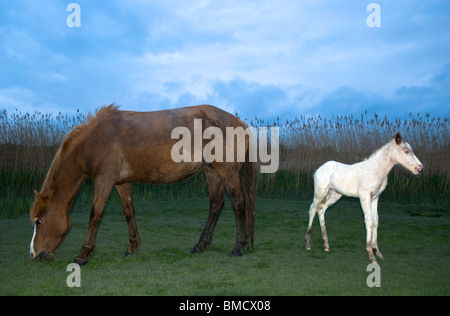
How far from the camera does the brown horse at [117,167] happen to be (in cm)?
432

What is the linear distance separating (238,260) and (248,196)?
0.83m

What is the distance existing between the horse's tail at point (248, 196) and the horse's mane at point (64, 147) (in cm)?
167

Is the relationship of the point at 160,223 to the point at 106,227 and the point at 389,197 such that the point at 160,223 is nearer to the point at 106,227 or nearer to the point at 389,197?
the point at 106,227

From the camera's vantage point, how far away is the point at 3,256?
4527 millimetres

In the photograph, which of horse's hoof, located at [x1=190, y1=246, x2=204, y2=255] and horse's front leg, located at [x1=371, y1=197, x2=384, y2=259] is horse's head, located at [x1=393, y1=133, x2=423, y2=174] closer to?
horse's front leg, located at [x1=371, y1=197, x2=384, y2=259]

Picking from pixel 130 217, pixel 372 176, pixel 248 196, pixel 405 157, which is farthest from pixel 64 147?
pixel 405 157

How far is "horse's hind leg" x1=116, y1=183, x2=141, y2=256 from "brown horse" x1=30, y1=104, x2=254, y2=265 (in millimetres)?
11

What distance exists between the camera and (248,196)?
4.76 metres

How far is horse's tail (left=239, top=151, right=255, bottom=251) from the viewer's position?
470cm

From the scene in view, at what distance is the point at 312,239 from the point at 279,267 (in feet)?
5.71

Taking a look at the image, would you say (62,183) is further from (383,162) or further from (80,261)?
(383,162)

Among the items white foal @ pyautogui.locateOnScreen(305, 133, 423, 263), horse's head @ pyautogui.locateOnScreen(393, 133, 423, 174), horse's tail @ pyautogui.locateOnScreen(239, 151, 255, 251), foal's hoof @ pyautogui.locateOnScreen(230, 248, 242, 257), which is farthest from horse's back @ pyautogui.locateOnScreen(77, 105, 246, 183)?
horse's head @ pyautogui.locateOnScreen(393, 133, 423, 174)

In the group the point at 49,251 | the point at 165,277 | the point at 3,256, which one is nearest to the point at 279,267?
the point at 165,277

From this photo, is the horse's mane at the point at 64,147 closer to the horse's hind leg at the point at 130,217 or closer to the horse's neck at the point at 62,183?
the horse's neck at the point at 62,183
